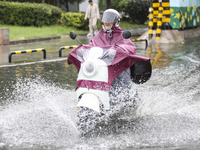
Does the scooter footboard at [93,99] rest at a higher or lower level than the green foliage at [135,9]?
lower

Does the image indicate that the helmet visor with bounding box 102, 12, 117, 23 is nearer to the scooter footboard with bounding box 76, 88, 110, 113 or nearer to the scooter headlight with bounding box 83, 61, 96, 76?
the scooter headlight with bounding box 83, 61, 96, 76

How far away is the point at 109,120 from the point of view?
19.9ft

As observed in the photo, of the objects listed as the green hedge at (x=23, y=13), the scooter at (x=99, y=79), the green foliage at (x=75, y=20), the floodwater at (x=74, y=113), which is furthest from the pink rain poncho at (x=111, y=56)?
the green foliage at (x=75, y=20)

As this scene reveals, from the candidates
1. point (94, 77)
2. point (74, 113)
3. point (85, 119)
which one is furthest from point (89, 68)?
point (74, 113)

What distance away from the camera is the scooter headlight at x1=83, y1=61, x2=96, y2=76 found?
5.23 meters

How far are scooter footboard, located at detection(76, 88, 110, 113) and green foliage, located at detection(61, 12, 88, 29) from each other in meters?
19.9

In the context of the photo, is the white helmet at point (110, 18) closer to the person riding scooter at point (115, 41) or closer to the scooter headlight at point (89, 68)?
the person riding scooter at point (115, 41)

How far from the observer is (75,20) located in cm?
2498

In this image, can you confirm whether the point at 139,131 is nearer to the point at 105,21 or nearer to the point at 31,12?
the point at 105,21

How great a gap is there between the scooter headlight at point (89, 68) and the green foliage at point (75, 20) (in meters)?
19.9

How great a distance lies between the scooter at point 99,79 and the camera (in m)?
5.26

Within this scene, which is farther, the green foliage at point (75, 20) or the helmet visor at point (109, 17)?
the green foliage at point (75, 20)

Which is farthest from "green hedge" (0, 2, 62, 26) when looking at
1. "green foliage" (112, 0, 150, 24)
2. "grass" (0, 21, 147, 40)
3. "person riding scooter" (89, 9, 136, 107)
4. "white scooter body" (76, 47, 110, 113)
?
Answer: "white scooter body" (76, 47, 110, 113)

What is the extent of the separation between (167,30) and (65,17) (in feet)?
27.2
